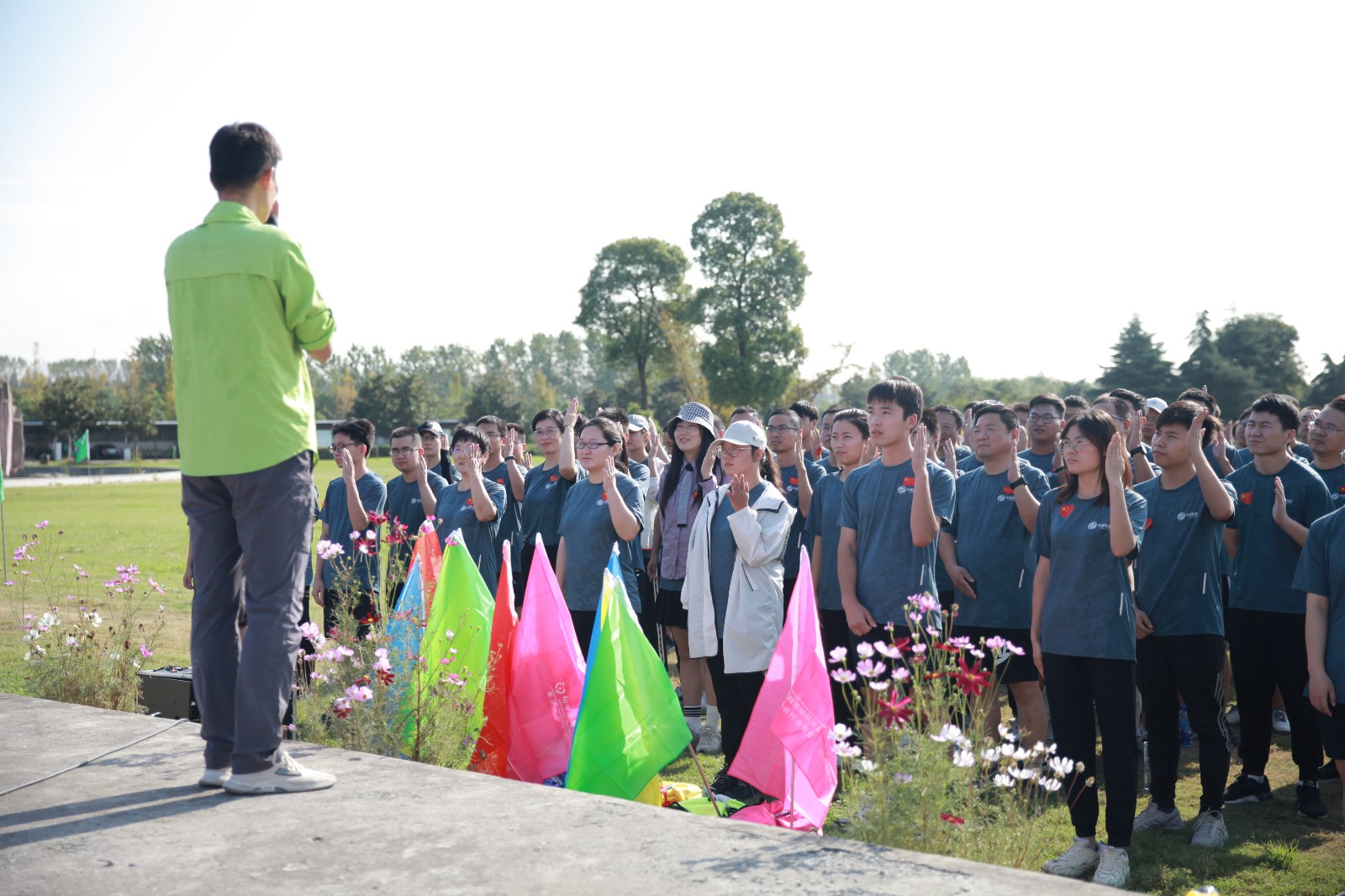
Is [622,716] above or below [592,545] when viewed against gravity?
below

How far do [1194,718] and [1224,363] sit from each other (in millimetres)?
42600

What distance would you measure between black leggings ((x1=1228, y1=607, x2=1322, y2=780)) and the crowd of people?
0.6 inches

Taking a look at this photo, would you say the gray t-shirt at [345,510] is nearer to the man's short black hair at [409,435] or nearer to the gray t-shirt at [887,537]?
the man's short black hair at [409,435]

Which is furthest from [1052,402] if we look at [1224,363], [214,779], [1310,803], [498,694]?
[1224,363]

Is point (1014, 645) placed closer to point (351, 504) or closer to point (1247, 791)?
point (1247, 791)

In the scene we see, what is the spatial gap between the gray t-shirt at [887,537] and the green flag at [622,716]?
1.60 m

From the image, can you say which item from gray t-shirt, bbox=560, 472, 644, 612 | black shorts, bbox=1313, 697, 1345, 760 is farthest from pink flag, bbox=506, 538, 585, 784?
black shorts, bbox=1313, 697, 1345, 760


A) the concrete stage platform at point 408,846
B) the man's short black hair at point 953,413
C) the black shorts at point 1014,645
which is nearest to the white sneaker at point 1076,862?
the black shorts at point 1014,645

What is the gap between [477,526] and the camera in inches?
315

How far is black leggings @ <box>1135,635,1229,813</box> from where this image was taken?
530 centimetres

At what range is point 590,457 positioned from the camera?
23.0ft

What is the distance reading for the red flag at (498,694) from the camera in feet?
17.4

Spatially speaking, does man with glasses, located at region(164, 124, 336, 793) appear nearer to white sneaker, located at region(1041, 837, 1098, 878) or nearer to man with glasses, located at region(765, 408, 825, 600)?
white sneaker, located at region(1041, 837, 1098, 878)

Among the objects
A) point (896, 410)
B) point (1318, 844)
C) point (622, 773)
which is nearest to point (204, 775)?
point (622, 773)
